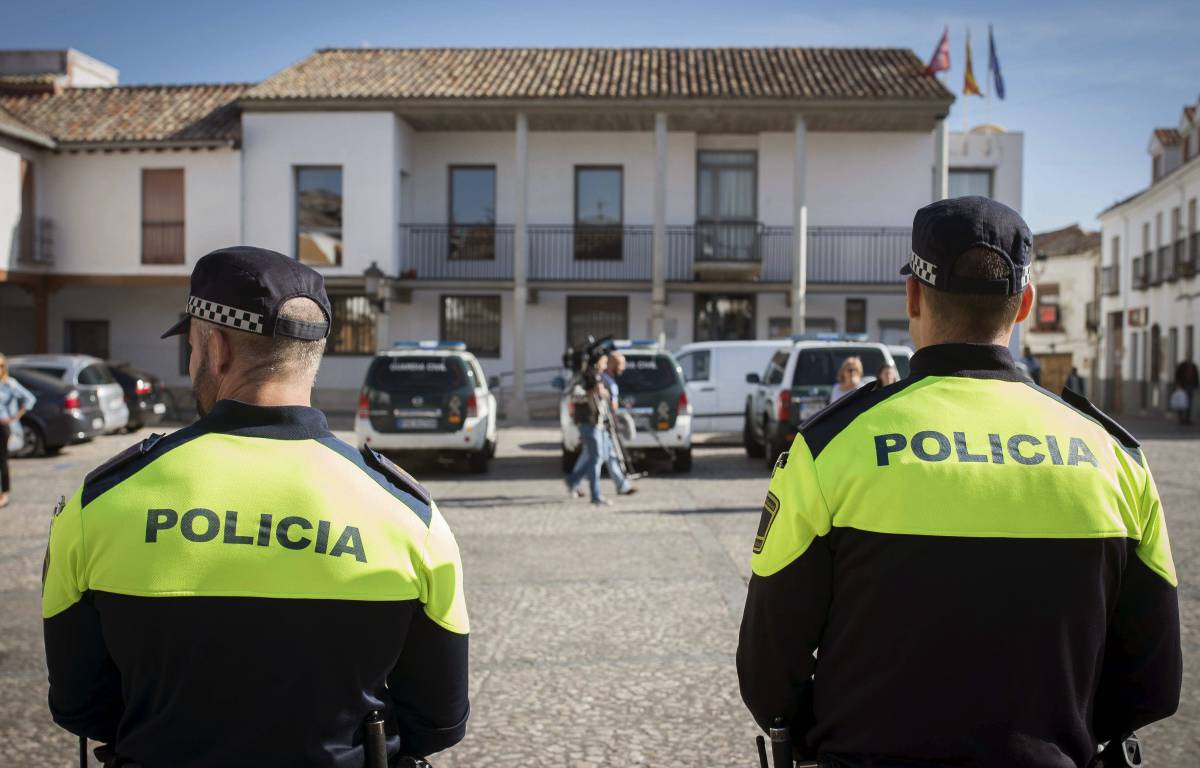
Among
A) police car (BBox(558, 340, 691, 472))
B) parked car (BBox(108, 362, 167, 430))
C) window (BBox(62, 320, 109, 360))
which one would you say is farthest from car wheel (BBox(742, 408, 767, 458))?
window (BBox(62, 320, 109, 360))

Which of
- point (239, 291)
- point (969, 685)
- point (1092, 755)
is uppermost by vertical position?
point (239, 291)

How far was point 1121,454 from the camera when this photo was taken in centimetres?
216

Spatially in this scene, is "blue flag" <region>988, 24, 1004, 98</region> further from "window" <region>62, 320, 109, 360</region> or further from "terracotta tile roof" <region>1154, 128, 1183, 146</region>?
"window" <region>62, 320, 109, 360</region>

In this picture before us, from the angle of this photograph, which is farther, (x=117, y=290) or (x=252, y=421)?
(x=117, y=290)

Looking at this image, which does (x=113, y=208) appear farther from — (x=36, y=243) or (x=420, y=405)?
(x=420, y=405)

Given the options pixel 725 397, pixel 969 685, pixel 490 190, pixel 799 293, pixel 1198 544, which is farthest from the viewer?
pixel 490 190

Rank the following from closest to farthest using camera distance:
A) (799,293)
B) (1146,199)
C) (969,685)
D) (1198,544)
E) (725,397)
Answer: (969,685), (1198,544), (725,397), (799,293), (1146,199)

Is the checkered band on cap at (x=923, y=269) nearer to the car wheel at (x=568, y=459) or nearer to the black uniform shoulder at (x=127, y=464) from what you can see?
the black uniform shoulder at (x=127, y=464)

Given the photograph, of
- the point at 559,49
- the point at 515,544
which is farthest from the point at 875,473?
the point at 559,49

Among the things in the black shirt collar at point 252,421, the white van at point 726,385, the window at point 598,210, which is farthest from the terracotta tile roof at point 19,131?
the black shirt collar at point 252,421

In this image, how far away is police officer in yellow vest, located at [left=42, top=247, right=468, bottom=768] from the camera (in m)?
1.97

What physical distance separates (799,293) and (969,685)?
24823 millimetres

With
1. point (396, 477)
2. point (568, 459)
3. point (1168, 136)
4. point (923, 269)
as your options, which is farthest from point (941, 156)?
point (396, 477)

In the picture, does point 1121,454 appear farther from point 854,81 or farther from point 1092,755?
point 854,81
